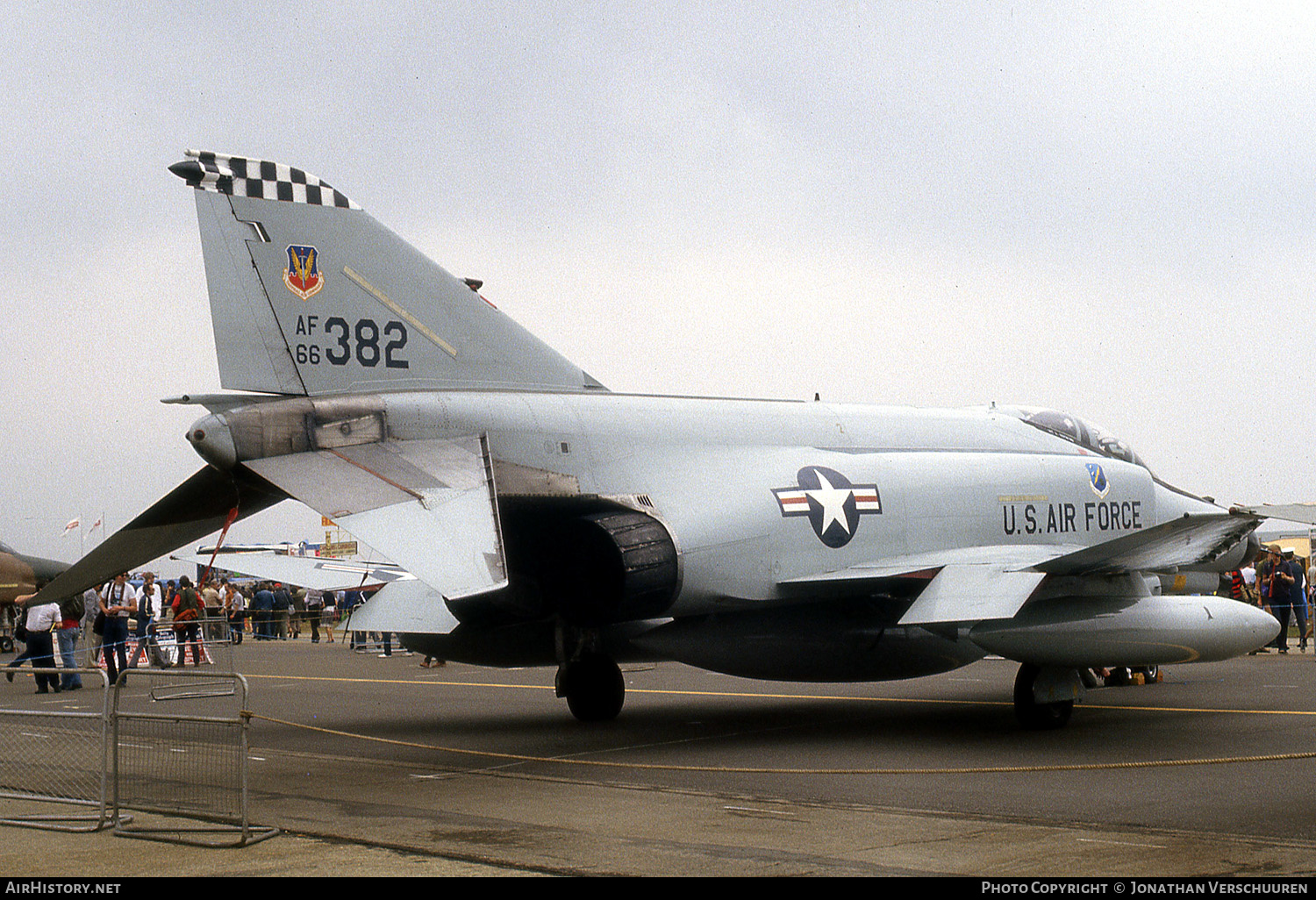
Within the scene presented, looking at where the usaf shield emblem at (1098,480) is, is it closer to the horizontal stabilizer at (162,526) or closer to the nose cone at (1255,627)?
the nose cone at (1255,627)

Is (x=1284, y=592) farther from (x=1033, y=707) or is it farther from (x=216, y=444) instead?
(x=216, y=444)

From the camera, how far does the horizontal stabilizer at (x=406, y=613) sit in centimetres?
1286

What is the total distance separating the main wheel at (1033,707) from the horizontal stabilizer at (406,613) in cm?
534

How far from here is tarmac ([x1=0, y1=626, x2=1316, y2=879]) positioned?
5.95 m

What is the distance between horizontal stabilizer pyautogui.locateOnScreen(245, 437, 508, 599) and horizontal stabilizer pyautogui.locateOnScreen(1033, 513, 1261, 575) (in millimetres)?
5001

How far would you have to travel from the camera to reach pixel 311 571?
51.0 feet

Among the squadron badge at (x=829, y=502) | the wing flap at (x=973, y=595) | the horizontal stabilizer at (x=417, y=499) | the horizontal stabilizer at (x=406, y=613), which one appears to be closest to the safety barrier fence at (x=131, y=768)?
the horizontal stabilizer at (x=417, y=499)

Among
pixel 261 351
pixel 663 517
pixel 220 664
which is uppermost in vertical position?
pixel 261 351

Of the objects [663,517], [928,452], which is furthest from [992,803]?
[928,452]

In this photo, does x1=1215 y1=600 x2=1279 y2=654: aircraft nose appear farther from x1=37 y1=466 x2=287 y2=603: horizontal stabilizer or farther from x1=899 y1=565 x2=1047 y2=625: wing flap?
x1=37 y1=466 x2=287 y2=603: horizontal stabilizer

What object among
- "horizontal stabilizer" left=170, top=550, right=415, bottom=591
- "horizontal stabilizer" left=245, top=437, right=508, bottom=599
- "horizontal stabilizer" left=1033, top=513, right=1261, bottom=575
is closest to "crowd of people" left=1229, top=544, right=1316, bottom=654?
"horizontal stabilizer" left=1033, top=513, right=1261, bottom=575

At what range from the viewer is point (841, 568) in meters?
11.8
